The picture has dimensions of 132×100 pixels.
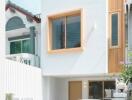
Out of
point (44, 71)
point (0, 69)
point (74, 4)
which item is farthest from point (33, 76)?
point (0, 69)

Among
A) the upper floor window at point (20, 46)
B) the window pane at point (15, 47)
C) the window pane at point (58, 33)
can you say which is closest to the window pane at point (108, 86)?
the window pane at point (58, 33)

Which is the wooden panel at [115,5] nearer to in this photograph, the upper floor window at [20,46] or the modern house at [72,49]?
the modern house at [72,49]

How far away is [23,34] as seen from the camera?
22.0 meters

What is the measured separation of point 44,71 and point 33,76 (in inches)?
76.8

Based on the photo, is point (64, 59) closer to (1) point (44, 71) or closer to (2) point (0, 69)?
(1) point (44, 71)

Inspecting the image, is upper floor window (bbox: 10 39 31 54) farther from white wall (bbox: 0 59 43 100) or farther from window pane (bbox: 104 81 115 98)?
window pane (bbox: 104 81 115 98)

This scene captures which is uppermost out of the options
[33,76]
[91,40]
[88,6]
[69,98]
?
[88,6]

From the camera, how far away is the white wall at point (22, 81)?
1388 cm

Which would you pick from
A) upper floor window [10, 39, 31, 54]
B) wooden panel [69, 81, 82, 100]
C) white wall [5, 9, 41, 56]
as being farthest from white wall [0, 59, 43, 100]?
upper floor window [10, 39, 31, 54]

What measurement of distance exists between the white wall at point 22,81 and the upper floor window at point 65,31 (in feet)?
6.54

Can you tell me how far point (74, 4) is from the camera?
1798 cm

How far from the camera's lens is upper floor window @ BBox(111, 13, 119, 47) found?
16.6 metres

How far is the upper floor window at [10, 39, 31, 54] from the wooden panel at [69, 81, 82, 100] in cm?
380

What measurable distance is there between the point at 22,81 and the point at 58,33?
15.2 ft
